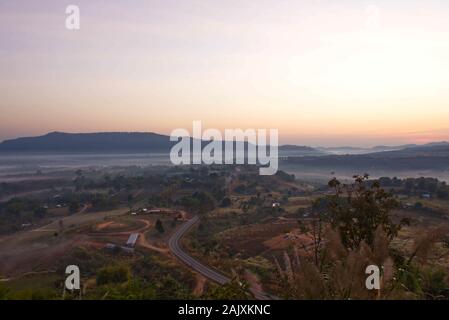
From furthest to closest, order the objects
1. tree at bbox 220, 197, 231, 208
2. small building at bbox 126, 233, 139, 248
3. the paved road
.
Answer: tree at bbox 220, 197, 231, 208
small building at bbox 126, 233, 139, 248
the paved road

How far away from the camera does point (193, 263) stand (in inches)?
1200

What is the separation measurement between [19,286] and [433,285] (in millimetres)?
24964

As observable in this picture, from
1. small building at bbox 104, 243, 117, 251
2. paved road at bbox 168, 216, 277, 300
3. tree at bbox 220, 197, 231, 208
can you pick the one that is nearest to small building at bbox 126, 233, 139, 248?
small building at bbox 104, 243, 117, 251

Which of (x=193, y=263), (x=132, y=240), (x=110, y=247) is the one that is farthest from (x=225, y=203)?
(x=193, y=263)

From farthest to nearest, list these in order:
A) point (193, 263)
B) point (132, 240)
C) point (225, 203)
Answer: point (225, 203) < point (132, 240) < point (193, 263)

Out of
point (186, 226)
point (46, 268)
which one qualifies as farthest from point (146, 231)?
point (46, 268)

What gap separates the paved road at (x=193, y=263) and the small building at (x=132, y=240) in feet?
11.0

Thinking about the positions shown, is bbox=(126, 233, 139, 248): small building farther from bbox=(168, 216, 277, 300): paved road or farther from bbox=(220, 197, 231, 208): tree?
bbox=(220, 197, 231, 208): tree

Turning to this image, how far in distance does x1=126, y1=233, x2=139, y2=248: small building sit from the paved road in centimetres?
335

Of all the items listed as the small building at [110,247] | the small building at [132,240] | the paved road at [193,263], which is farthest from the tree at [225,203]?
A: the small building at [110,247]

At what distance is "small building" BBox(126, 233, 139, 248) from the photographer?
37912mm

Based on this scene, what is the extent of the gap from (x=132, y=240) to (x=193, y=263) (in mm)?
11052

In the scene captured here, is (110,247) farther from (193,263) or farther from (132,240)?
(193,263)
